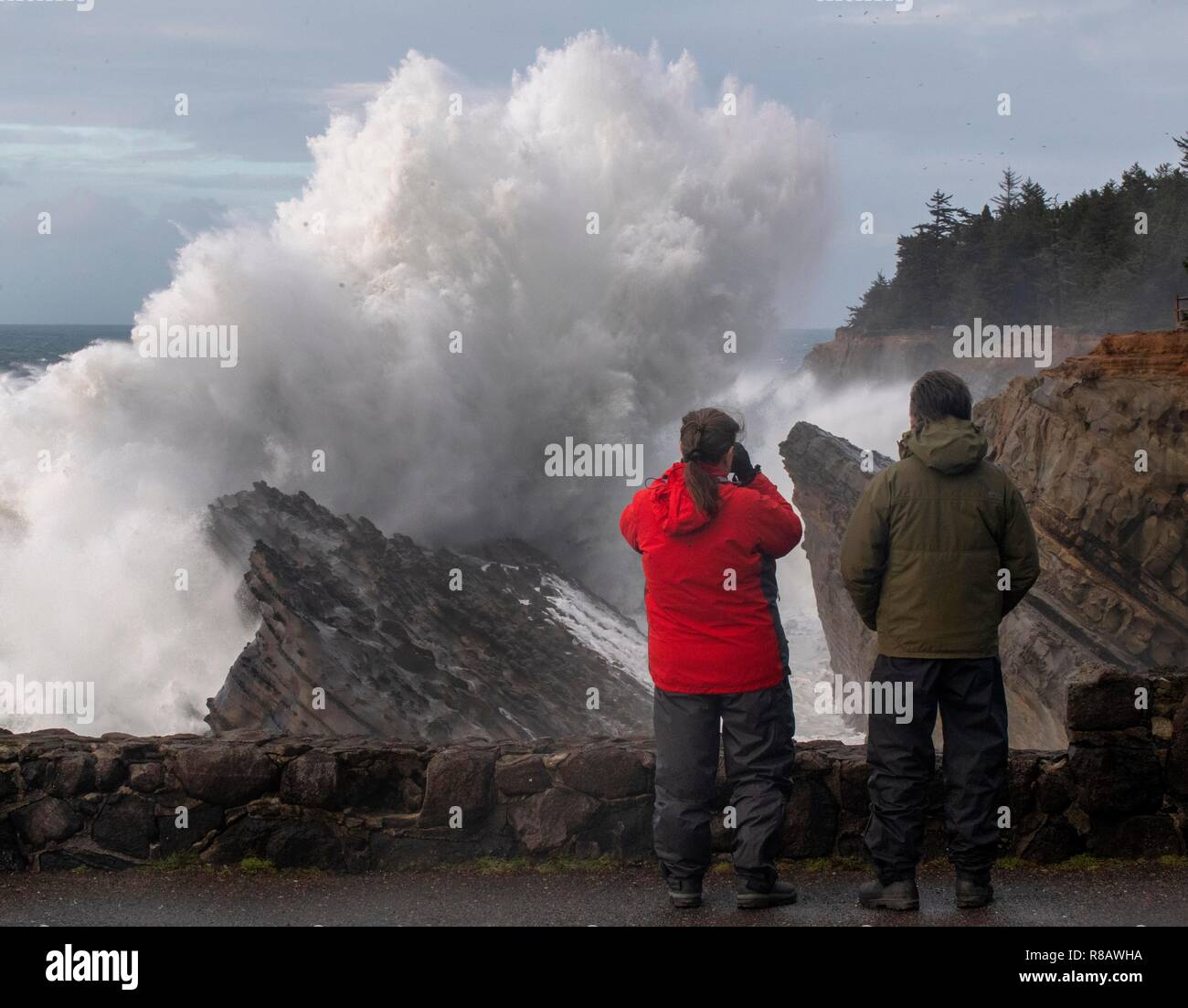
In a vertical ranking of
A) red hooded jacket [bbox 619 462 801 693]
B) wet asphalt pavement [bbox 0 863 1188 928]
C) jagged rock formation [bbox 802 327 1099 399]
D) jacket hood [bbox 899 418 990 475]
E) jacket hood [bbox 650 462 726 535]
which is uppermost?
jagged rock formation [bbox 802 327 1099 399]

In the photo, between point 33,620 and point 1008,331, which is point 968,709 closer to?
point 33,620

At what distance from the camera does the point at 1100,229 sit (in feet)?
181

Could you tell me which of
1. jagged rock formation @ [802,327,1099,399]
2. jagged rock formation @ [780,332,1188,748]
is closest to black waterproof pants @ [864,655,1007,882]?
jagged rock formation @ [780,332,1188,748]

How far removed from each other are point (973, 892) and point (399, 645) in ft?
45.2

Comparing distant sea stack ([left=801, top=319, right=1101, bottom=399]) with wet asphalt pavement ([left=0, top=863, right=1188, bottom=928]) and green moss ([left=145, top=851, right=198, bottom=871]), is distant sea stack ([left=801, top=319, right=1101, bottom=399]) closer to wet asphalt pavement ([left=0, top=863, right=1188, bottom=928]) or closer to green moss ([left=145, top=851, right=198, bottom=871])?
wet asphalt pavement ([left=0, top=863, right=1188, bottom=928])

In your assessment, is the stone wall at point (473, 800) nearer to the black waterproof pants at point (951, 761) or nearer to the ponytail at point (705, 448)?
the black waterproof pants at point (951, 761)

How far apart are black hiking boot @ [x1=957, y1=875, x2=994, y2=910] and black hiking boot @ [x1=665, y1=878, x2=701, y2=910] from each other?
955mm

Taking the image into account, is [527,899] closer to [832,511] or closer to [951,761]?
[951,761]

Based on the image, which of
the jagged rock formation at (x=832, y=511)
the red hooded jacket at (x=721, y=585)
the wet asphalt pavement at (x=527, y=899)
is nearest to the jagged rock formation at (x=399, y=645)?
the jagged rock formation at (x=832, y=511)

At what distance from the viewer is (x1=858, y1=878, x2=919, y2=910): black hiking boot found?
4.71 meters

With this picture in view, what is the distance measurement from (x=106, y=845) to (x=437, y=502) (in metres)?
29.2

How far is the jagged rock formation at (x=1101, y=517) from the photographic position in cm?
1933

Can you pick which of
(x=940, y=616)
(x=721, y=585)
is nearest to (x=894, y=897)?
(x=940, y=616)

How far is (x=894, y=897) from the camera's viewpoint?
4730 millimetres
